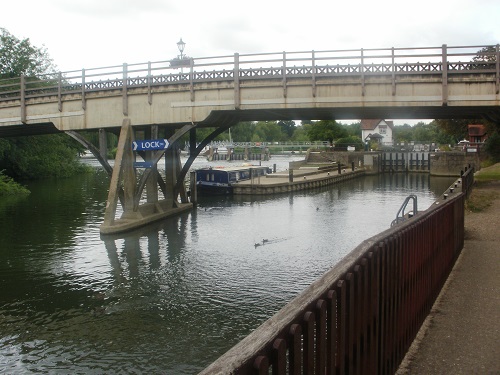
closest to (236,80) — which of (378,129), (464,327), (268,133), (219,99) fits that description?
(219,99)

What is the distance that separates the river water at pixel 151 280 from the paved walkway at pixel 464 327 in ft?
15.5

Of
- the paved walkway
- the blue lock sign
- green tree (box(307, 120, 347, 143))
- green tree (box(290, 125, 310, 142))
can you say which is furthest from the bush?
green tree (box(290, 125, 310, 142))

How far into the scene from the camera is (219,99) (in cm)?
2423

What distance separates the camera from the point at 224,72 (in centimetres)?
2402

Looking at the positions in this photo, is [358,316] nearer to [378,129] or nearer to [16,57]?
[16,57]

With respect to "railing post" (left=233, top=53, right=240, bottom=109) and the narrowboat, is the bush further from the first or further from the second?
"railing post" (left=233, top=53, right=240, bottom=109)

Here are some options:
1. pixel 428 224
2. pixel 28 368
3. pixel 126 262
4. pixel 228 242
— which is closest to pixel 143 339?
pixel 28 368

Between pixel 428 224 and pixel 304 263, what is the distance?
10644mm

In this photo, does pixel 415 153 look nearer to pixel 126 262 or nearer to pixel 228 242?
pixel 228 242

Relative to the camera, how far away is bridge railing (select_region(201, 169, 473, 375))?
2.85 m

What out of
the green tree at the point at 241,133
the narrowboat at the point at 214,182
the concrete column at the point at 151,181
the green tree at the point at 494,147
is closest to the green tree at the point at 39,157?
the narrowboat at the point at 214,182

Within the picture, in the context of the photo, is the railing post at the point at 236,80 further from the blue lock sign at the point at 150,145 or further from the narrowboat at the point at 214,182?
the narrowboat at the point at 214,182

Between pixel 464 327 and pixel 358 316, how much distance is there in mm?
3510

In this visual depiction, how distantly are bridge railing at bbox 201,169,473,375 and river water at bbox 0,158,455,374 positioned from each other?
196 inches
